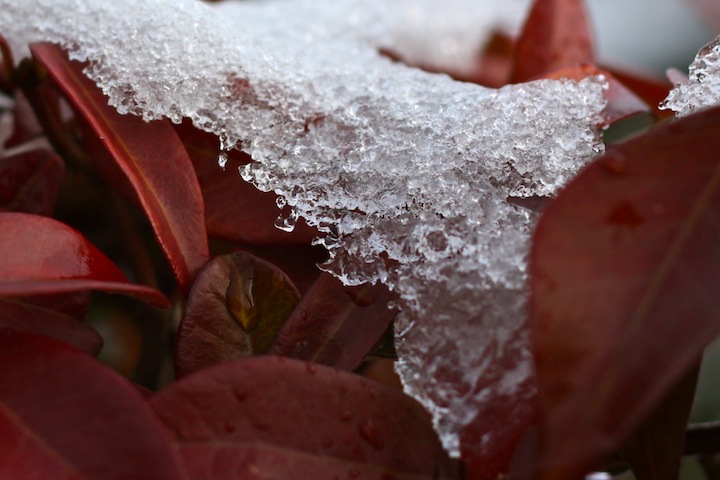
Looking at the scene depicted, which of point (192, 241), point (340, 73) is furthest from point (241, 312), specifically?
point (340, 73)

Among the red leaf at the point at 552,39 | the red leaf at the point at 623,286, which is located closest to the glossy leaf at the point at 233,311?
the red leaf at the point at 623,286

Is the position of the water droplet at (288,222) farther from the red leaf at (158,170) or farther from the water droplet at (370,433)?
the water droplet at (370,433)

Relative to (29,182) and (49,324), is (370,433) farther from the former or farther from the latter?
(29,182)

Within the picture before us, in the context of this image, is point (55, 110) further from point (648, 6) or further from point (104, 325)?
point (648, 6)

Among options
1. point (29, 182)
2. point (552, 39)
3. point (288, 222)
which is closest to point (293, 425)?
point (288, 222)

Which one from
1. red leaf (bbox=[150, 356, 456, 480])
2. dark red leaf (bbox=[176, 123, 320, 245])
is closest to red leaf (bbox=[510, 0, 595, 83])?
dark red leaf (bbox=[176, 123, 320, 245])

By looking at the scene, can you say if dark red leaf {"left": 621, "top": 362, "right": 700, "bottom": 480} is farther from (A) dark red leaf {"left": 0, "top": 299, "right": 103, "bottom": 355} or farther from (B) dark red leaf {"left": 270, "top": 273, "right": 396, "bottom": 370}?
(A) dark red leaf {"left": 0, "top": 299, "right": 103, "bottom": 355}

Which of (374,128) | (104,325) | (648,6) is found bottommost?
(104,325)
